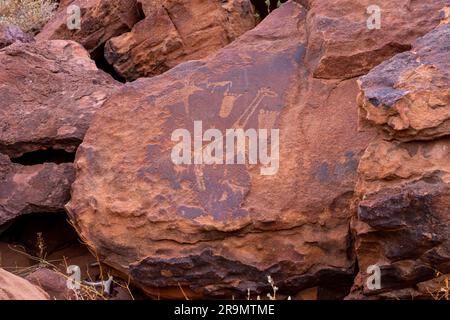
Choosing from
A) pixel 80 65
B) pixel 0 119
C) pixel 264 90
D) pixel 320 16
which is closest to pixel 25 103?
pixel 0 119

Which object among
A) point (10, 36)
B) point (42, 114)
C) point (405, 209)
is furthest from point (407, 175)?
point (10, 36)

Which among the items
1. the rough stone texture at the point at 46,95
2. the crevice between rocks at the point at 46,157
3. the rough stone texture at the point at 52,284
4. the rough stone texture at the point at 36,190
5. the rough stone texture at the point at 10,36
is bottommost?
the rough stone texture at the point at 52,284

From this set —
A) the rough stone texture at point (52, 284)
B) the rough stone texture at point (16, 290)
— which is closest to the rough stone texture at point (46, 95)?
the rough stone texture at point (52, 284)

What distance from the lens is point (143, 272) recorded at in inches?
162

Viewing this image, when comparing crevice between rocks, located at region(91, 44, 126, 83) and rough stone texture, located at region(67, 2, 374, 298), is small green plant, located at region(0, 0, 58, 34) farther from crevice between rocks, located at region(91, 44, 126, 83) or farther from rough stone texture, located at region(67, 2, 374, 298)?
rough stone texture, located at region(67, 2, 374, 298)

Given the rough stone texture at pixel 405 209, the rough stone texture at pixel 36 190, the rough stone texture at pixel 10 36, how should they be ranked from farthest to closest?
the rough stone texture at pixel 10 36 → the rough stone texture at pixel 36 190 → the rough stone texture at pixel 405 209

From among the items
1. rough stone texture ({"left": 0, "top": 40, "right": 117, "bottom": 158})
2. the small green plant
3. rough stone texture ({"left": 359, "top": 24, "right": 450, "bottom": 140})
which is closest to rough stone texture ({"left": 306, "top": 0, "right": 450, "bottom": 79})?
rough stone texture ({"left": 359, "top": 24, "right": 450, "bottom": 140})

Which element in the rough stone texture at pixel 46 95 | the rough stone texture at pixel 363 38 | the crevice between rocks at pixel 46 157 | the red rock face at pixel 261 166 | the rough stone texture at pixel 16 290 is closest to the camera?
the rough stone texture at pixel 16 290

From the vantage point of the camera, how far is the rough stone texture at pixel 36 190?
15.5 feet

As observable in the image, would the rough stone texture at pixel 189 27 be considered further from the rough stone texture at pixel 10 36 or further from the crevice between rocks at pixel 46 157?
the crevice between rocks at pixel 46 157

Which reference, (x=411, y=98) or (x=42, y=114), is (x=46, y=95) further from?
(x=411, y=98)

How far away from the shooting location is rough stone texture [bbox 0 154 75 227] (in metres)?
4.73

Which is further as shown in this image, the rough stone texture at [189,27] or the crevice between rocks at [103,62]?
the crevice between rocks at [103,62]

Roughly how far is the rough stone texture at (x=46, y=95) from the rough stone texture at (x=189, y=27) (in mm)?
674
